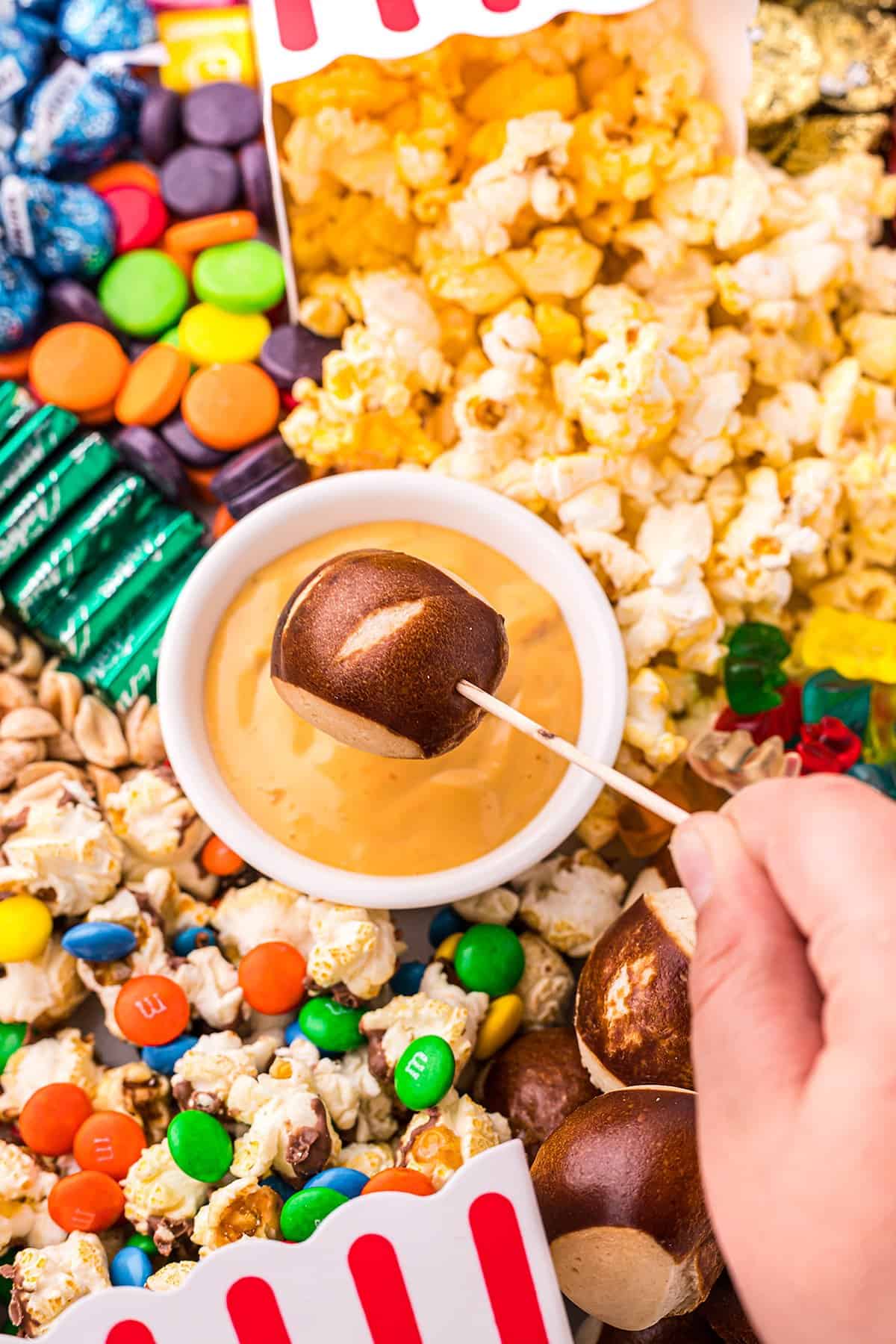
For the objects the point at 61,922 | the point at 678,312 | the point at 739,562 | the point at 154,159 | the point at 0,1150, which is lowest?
the point at 0,1150

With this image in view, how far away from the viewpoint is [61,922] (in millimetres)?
1712

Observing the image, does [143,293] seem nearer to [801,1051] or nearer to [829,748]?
[829,748]

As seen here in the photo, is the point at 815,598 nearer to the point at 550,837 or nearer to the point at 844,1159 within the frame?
the point at 550,837

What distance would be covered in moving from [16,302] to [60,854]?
87cm

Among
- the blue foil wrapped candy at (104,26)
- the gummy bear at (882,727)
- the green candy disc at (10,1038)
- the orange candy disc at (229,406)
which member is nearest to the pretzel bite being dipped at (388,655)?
the orange candy disc at (229,406)

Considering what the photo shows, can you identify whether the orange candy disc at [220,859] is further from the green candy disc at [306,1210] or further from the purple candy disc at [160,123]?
the purple candy disc at [160,123]

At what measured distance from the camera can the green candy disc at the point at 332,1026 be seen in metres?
1.64

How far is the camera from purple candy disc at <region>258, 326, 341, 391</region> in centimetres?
192

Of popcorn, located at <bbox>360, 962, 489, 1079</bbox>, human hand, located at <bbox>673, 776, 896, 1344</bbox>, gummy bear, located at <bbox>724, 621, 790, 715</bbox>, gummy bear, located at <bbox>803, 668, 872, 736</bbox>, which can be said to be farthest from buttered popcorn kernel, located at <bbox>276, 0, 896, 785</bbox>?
human hand, located at <bbox>673, 776, 896, 1344</bbox>

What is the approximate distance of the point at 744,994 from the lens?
94cm

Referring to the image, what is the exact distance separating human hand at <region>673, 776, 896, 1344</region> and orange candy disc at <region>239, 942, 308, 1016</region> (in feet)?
2.63

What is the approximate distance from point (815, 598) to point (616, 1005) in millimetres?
802

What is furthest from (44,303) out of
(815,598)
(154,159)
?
(815,598)

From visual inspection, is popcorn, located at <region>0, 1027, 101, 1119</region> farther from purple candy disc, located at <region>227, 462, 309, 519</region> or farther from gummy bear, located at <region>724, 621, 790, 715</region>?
gummy bear, located at <region>724, 621, 790, 715</region>
